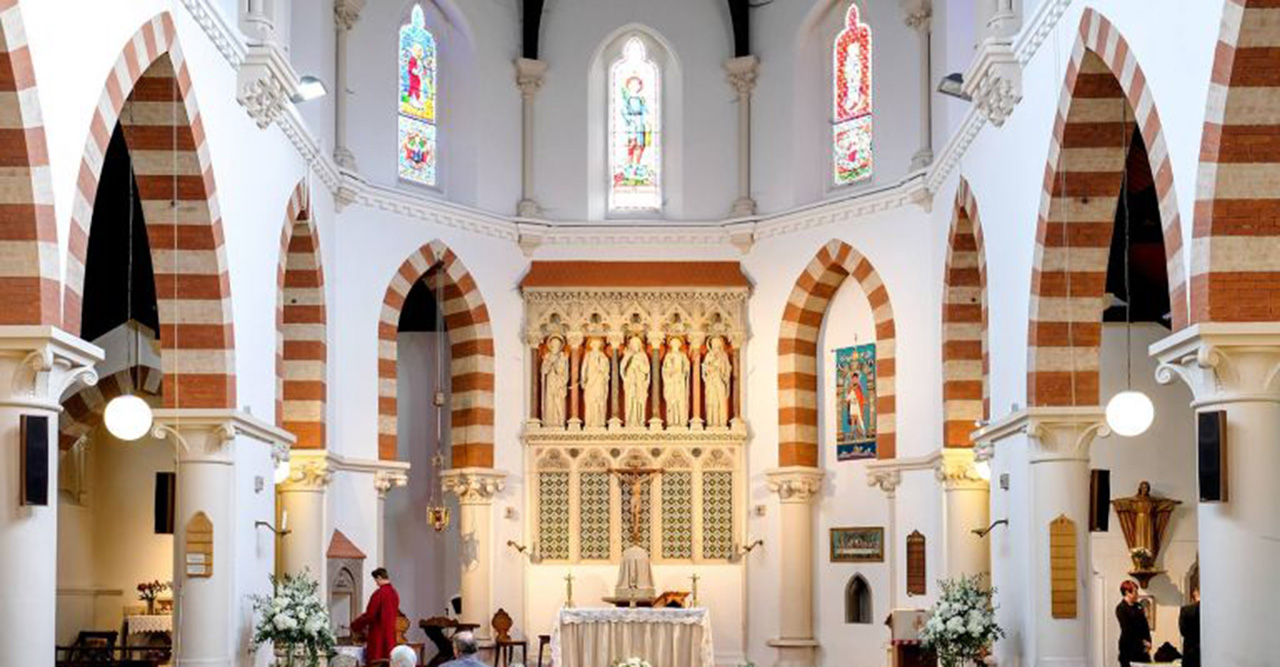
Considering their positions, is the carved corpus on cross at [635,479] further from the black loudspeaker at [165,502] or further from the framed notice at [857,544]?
the black loudspeaker at [165,502]

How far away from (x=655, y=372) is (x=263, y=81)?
27.7 feet

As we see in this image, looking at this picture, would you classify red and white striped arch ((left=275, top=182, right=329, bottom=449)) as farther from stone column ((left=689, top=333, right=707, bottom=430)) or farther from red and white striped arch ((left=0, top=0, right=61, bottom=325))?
red and white striped arch ((left=0, top=0, right=61, bottom=325))

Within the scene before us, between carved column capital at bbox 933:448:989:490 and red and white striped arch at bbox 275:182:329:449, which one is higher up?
red and white striped arch at bbox 275:182:329:449

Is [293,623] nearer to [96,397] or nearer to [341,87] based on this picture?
[96,397]

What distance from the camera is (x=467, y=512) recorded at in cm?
2211

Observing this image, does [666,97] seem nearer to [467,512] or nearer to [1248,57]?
[467,512]

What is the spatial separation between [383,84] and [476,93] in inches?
61.4

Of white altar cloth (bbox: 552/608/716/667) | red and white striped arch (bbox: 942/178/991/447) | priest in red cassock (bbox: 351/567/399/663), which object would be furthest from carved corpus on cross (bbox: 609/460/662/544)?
priest in red cassock (bbox: 351/567/399/663)

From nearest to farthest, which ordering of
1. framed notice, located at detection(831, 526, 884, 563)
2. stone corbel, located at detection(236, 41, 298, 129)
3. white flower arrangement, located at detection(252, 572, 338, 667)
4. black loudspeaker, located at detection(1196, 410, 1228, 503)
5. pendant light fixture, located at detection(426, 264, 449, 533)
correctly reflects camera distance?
black loudspeaker, located at detection(1196, 410, 1228, 503)
stone corbel, located at detection(236, 41, 298, 129)
white flower arrangement, located at detection(252, 572, 338, 667)
framed notice, located at detection(831, 526, 884, 563)
pendant light fixture, located at detection(426, 264, 449, 533)

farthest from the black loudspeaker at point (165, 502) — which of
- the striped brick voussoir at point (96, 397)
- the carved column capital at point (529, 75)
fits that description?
the carved column capital at point (529, 75)

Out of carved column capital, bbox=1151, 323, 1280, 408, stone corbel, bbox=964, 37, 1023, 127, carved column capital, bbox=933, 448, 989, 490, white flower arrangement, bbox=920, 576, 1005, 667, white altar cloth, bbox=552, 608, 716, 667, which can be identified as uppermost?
stone corbel, bbox=964, 37, 1023, 127

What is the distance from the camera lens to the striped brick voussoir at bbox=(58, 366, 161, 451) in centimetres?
1995

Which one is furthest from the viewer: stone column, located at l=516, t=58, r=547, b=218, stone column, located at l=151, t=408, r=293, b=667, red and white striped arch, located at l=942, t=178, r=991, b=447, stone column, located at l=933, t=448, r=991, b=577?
stone column, located at l=516, t=58, r=547, b=218

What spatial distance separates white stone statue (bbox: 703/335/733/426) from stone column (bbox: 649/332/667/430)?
56 centimetres
